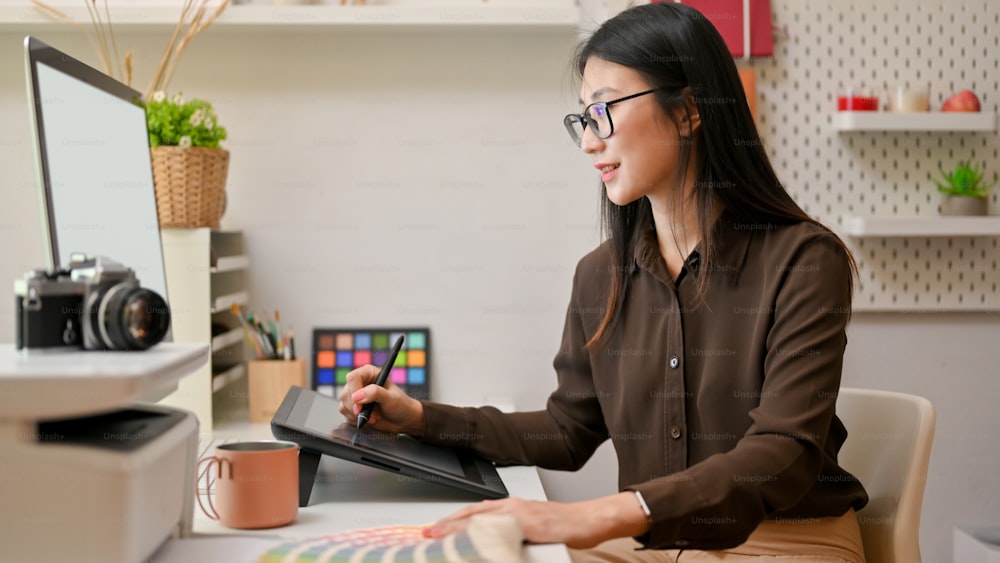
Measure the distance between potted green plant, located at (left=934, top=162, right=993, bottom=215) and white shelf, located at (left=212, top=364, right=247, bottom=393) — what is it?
5.13 feet

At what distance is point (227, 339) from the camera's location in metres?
1.93

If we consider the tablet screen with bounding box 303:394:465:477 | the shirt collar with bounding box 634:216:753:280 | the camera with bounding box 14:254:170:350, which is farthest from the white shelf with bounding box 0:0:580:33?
the camera with bounding box 14:254:170:350

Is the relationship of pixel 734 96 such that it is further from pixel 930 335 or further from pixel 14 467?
pixel 930 335

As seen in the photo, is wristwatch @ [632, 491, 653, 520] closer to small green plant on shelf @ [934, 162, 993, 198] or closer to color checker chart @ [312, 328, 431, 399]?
color checker chart @ [312, 328, 431, 399]

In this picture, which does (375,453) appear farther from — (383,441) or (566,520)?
(566,520)

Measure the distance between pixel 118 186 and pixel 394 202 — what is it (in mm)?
885

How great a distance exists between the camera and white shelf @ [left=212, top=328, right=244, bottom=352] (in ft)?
6.03

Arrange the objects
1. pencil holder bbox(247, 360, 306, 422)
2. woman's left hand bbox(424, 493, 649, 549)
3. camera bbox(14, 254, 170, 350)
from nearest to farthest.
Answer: camera bbox(14, 254, 170, 350) < woman's left hand bbox(424, 493, 649, 549) < pencil holder bbox(247, 360, 306, 422)

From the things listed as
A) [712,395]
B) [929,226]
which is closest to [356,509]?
[712,395]

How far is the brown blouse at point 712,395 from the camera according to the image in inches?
38.9

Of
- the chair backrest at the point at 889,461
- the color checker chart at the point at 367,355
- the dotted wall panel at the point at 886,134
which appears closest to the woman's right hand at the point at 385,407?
the chair backrest at the point at 889,461

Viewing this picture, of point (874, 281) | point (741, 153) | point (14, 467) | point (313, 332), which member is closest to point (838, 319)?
point (741, 153)

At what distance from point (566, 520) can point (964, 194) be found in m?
1.55

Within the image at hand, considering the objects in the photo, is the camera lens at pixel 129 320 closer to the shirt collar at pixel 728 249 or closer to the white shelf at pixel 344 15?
the shirt collar at pixel 728 249
